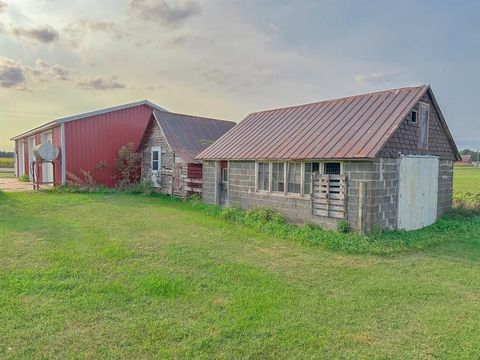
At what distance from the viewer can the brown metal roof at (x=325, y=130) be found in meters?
9.56

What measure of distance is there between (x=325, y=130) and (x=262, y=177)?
2.71m

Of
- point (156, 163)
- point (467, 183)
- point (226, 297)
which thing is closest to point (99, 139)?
point (156, 163)

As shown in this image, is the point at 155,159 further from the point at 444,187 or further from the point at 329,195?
the point at 444,187

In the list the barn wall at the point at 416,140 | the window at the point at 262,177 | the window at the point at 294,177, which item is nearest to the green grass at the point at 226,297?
the window at the point at 294,177

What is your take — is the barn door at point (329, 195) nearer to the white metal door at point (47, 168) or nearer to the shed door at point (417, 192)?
the shed door at point (417, 192)

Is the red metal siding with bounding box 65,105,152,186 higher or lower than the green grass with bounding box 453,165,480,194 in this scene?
higher

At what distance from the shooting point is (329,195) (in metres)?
9.73

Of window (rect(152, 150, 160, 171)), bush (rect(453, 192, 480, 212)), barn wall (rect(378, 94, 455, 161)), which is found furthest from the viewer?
window (rect(152, 150, 160, 171))

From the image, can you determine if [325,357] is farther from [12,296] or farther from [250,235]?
[250,235]

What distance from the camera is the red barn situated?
61.2 feet

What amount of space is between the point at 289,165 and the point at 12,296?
817 cm

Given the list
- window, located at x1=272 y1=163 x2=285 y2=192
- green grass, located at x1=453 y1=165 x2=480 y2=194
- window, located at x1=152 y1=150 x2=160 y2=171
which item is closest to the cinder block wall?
window, located at x1=272 y1=163 x2=285 y2=192

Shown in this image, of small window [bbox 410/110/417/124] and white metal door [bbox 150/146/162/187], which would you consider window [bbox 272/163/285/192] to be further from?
white metal door [bbox 150/146/162/187]

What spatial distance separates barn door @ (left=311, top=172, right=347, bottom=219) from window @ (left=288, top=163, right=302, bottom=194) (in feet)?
2.27
